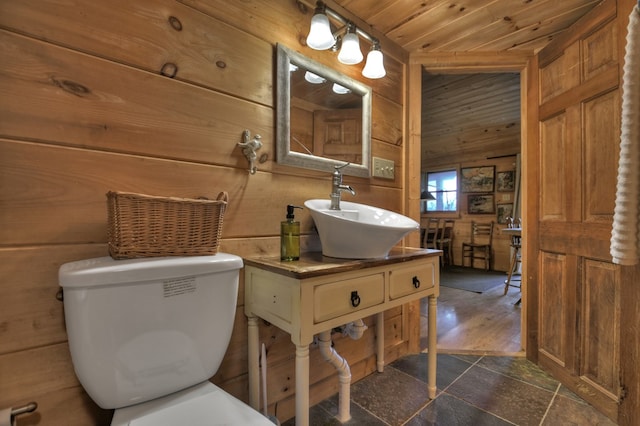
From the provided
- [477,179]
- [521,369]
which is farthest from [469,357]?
[477,179]

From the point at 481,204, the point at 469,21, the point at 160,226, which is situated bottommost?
the point at 160,226

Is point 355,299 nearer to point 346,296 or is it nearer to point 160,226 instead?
point 346,296

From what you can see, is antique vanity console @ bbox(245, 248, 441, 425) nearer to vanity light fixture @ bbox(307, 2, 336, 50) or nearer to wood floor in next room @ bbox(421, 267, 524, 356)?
→ vanity light fixture @ bbox(307, 2, 336, 50)

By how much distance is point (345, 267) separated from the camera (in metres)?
0.96

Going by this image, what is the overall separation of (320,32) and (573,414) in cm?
203

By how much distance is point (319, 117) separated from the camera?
1395 millimetres

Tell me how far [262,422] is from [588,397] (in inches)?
64.0

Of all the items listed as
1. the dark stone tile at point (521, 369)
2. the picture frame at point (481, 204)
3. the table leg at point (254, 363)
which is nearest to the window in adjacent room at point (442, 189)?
the picture frame at point (481, 204)

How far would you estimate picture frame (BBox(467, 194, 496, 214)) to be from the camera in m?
4.92

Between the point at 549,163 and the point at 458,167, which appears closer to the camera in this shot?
the point at 549,163

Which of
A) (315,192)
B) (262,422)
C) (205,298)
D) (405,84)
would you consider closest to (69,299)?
(205,298)

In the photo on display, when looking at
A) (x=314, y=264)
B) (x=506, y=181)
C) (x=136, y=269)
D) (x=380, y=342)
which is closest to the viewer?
(x=136, y=269)

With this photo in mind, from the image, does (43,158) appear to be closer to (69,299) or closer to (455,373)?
(69,299)

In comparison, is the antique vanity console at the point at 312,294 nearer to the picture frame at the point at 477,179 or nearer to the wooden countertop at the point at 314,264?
the wooden countertop at the point at 314,264
